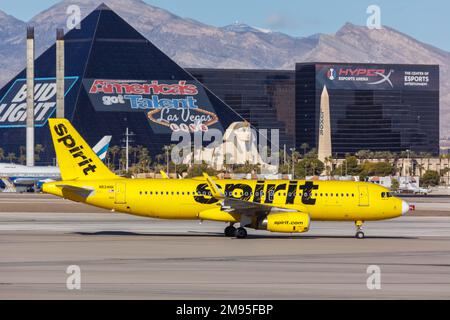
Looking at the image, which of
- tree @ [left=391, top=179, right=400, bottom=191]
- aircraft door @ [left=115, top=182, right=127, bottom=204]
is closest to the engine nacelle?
aircraft door @ [left=115, top=182, right=127, bottom=204]

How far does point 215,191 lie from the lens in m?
49.7

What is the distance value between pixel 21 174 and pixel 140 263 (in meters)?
126

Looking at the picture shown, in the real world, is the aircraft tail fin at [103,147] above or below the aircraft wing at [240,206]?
above

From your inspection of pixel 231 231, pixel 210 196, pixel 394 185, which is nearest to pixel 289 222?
pixel 231 231

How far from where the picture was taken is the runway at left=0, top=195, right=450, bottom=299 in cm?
2925

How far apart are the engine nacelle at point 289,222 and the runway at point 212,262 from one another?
2.41 ft

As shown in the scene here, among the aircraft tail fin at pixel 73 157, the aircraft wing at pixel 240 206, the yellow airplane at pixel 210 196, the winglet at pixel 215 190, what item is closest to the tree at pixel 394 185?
the yellow airplane at pixel 210 196

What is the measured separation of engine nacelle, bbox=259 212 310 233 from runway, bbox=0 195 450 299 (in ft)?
2.41

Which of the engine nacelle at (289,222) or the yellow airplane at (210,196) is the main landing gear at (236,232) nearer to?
the yellow airplane at (210,196)

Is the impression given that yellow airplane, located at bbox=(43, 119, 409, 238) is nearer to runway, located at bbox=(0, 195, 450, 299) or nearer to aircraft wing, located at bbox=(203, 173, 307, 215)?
aircraft wing, located at bbox=(203, 173, 307, 215)

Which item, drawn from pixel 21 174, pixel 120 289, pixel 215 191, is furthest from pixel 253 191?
pixel 21 174

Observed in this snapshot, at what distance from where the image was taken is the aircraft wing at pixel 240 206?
48.9 m
